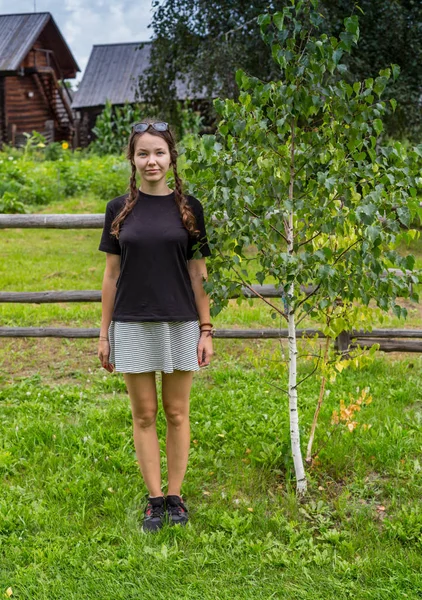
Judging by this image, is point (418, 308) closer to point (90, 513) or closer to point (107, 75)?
point (90, 513)

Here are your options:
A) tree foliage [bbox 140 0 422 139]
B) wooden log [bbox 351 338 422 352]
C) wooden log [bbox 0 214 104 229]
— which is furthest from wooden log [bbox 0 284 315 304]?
tree foliage [bbox 140 0 422 139]

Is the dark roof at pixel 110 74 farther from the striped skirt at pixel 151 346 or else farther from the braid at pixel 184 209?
the striped skirt at pixel 151 346

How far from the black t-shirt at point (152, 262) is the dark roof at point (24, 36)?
2065 cm

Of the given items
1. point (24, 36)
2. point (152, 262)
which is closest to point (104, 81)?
point (24, 36)

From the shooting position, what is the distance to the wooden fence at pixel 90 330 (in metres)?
5.32

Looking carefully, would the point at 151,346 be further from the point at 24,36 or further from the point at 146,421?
the point at 24,36

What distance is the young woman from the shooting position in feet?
9.89

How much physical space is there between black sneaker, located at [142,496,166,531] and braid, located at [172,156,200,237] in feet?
4.17

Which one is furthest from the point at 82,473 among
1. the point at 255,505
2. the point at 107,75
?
the point at 107,75

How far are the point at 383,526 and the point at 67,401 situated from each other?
242cm

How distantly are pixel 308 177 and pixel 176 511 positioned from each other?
5.51 feet

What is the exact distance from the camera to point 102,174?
14.4m

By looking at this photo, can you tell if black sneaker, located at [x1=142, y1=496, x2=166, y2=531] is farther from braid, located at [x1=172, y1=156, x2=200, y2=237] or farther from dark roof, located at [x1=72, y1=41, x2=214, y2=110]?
dark roof, located at [x1=72, y1=41, x2=214, y2=110]

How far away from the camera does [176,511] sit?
132 inches
